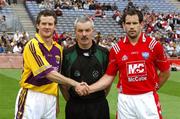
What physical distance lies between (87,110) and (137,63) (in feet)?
2.97

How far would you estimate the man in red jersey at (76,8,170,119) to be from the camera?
19.9 ft

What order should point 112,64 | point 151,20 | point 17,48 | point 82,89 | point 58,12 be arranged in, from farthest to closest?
point 151,20 → point 58,12 → point 17,48 → point 112,64 → point 82,89

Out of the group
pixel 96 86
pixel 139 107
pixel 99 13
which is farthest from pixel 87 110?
pixel 99 13

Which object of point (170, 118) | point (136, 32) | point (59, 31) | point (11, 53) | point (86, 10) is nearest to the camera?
point (136, 32)

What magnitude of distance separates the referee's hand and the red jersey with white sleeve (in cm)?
44

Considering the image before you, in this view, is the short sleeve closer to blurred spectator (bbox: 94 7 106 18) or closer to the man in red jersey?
the man in red jersey

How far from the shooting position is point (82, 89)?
591 cm

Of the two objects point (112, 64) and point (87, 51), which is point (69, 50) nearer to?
point (87, 51)

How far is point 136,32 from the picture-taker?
6016 millimetres

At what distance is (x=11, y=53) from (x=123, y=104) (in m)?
20.3

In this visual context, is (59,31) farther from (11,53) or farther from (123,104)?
(123,104)

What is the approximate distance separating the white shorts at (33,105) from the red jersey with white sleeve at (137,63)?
2.99 ft

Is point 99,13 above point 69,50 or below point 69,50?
below

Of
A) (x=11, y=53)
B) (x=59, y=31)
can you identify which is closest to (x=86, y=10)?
(x=59, y=31)
